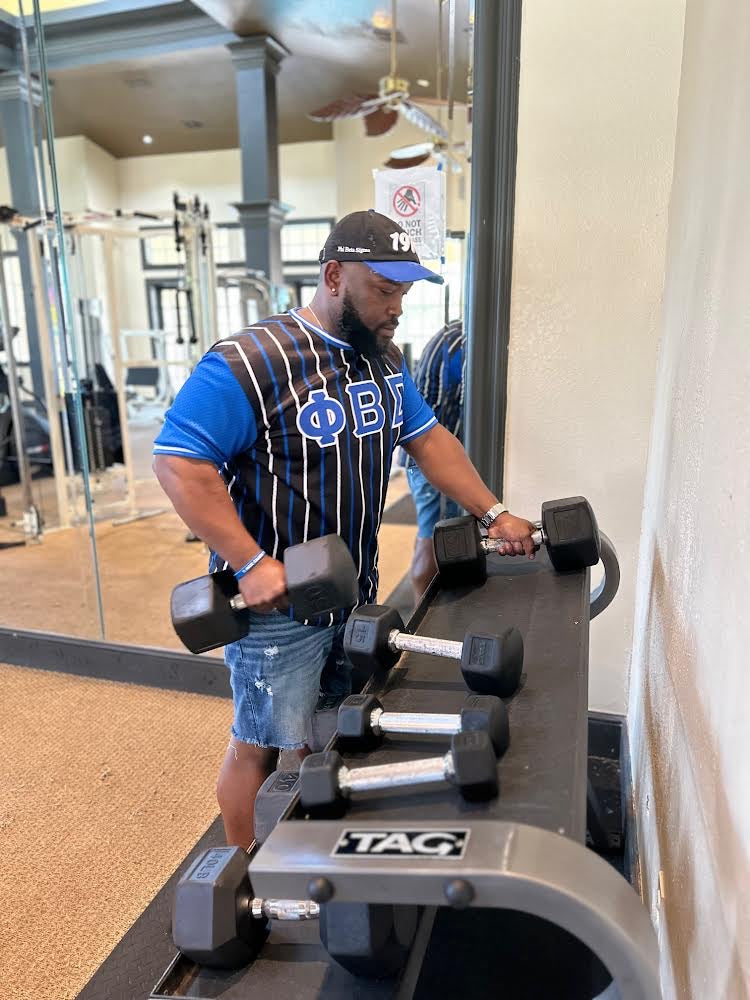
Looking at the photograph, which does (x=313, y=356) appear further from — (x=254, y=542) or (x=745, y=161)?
(x=745, y=161)

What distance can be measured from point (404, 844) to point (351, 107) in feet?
18.7

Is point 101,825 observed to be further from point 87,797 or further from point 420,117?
point 420,117

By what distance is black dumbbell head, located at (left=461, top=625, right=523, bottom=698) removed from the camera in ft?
3.24

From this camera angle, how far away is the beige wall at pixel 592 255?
5.85 ft

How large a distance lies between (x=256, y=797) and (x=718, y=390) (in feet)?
3.97

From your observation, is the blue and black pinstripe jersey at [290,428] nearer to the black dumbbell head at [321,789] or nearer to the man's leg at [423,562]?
the black dumbbell head at [321,789]

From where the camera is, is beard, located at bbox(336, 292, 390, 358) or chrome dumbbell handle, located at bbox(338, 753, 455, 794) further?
beard, located at bbox(336, 292, 390, 358)

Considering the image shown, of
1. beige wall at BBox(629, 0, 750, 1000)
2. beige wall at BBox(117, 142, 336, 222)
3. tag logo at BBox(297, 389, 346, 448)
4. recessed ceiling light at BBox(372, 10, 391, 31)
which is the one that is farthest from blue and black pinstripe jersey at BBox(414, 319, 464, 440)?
beige wall at BBox(117, 142, 336, 222)

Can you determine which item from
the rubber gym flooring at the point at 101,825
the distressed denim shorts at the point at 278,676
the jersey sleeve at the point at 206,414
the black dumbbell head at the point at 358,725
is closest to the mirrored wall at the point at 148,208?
the rubber gym flooring at the point at 101,825

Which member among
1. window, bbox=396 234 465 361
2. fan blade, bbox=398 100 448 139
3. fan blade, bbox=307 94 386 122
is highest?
fan blade, bbox=307 94 386 122

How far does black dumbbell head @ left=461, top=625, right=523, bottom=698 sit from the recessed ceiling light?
633 centimetres

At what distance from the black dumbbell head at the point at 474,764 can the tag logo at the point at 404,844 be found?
82mm

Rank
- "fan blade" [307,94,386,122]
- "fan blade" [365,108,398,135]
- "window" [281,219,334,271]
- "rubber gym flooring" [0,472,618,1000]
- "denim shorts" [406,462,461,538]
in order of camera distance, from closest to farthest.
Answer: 1. "rubber gym flooring" [0,472,618,1000]
2. "denim shorts" [406,462,461,538]
3. "fan blade" [307,94,386,122]
4. "fan blade" [365,108,398,135]
5. "window" [281,219,334,271]

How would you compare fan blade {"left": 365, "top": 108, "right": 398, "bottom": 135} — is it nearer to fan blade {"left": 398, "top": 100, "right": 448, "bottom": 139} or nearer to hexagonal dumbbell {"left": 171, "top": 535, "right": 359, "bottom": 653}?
fan blade {"left": 398, "top": 100, "right": 448, "bottom": 139}
